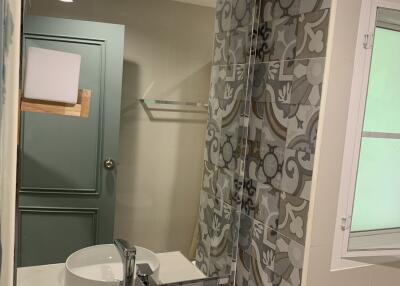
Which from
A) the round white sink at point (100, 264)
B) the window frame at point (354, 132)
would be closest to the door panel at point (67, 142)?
the round white sink at point (100, 264)

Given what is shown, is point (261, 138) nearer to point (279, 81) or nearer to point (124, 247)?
point (279, 81)

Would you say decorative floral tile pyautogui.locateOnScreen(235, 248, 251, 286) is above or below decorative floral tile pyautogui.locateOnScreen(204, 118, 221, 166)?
below

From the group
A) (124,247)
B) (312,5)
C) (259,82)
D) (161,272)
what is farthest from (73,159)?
(312,5)

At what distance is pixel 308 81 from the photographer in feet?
3.87

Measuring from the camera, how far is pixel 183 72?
4.94ft

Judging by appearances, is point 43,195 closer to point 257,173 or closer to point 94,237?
point 94,237

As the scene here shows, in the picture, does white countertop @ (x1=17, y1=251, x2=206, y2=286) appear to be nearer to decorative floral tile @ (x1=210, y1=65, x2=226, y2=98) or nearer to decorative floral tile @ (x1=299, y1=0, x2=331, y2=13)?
decorative floral tile @ (x1=210, y1=65, x2=226, y2=98)

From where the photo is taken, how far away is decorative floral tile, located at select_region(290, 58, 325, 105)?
1131 mm

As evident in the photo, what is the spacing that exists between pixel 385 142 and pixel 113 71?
1.01m

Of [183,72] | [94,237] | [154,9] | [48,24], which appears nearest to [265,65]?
[183,72]

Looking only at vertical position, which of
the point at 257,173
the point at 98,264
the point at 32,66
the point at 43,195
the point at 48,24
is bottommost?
the point at 98,264

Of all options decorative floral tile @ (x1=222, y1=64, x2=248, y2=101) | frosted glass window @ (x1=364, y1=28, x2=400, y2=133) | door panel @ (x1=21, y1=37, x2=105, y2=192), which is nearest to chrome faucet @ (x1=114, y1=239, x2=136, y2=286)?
door panel @ (x1=21, y1=37, x2=105, y2=192)

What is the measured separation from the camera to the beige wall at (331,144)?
42.9 inches

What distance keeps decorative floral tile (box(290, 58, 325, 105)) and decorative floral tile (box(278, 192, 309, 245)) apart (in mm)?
323
